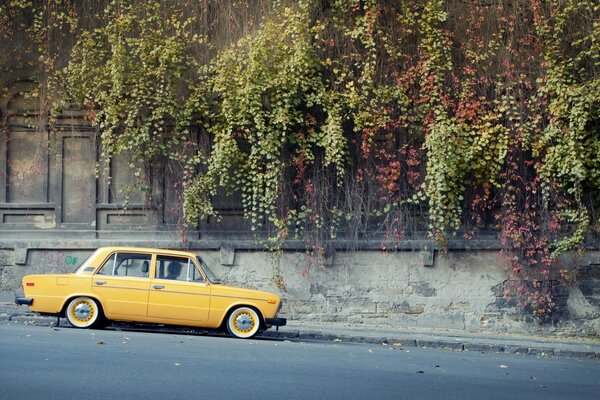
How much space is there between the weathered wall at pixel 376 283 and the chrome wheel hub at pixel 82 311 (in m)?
3.96

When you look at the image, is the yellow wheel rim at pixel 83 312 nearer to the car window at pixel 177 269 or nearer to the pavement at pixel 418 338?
the pavement at pixel 418 338

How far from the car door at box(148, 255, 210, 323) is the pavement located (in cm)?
110

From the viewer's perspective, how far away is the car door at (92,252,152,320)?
14148 millimetres

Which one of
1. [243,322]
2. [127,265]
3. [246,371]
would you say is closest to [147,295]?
[127,265]

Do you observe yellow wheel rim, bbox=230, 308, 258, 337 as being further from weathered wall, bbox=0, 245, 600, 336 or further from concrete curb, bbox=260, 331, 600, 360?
weathered wall, bbox=0, 245, 600, 336

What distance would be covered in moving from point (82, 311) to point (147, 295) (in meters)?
1.01

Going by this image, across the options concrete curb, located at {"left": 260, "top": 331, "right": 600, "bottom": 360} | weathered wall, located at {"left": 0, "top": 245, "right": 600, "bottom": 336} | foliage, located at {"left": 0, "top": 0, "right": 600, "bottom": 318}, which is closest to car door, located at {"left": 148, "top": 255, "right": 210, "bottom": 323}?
concrete curb, located at {"left": 260, "top": 331, "right": 600, "bottom": 360}

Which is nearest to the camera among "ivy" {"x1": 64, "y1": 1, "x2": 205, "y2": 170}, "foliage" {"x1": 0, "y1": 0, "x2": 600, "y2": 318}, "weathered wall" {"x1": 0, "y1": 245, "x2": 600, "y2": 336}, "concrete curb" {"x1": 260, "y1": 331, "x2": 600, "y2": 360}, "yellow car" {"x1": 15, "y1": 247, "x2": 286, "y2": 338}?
"yellow car" {"x1": 15, "y1": 247, "x2": 286, "y2": 338}

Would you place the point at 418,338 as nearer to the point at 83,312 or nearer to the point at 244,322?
the point at 244,322

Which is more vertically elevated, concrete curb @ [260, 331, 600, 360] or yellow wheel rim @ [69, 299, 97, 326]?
yellow wheel rim @ [69, 299, 97, 326]

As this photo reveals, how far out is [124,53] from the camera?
56.9 ft

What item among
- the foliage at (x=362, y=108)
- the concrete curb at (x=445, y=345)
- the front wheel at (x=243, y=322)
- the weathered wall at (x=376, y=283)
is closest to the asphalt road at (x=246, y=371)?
the front wheel at (x=243, y=322)

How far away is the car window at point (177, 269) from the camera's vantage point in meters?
14.5

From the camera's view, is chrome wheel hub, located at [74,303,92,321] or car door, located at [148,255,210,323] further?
car door, located at [148,255,210,323]
